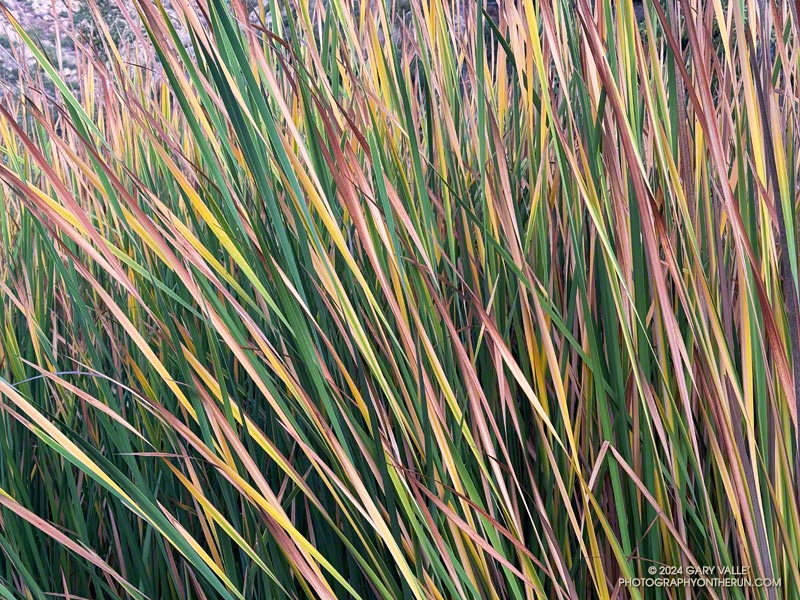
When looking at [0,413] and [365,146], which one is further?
[0,413]

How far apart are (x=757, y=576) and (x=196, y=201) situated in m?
0.45

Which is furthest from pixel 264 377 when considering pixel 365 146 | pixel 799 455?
pixel 799 455

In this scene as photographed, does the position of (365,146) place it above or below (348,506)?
above

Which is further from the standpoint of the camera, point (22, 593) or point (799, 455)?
point (22, 593)

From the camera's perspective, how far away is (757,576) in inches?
18.2

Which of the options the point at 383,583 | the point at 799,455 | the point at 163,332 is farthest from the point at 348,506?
the point at 799,455

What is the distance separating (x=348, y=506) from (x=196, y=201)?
25 cm

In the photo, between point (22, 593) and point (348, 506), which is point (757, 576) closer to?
point (348, 506)

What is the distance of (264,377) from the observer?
483mm

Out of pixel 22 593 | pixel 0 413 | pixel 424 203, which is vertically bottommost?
pixel 22 593

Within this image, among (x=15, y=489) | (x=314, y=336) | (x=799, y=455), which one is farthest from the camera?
(x=15, y=489)

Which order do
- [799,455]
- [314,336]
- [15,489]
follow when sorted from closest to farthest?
[799,455], [314,336], [15,489]

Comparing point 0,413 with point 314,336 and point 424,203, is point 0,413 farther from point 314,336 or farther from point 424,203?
point 424,203

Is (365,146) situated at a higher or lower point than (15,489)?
higher
